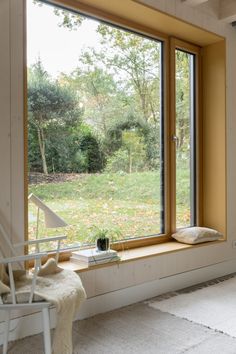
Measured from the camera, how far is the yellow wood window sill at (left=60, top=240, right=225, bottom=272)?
2.68 meters

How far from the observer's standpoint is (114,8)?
308 cm

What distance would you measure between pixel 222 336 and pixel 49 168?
5.34 ft

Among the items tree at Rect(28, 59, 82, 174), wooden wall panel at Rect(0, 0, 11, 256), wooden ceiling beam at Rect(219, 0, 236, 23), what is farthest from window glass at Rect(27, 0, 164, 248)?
wooden ceiling beam at Rect(219, 0, 236, 23)

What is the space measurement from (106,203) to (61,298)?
1441mm

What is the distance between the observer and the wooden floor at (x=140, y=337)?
7.17 feet

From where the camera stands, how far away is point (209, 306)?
287 cm

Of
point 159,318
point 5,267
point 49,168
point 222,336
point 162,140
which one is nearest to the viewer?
point 5,267

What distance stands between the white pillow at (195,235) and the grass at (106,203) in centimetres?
20

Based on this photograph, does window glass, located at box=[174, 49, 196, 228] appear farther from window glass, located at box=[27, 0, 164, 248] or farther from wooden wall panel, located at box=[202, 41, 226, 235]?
window glass, located at box=[27, 0, 164, 248]

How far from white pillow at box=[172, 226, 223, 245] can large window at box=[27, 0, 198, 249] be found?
0.42 ft

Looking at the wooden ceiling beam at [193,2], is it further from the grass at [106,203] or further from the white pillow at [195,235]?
the white pillow at [195,235]

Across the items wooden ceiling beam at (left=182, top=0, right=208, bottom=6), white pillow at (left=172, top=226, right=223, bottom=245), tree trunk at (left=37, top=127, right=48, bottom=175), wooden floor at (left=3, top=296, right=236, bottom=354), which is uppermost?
wooden ceiling beam at (left=182, top=0, right=208, bottom=6)

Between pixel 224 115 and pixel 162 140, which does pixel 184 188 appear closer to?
pixel 162 140

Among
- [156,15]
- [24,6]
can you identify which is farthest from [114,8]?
[24,6]
